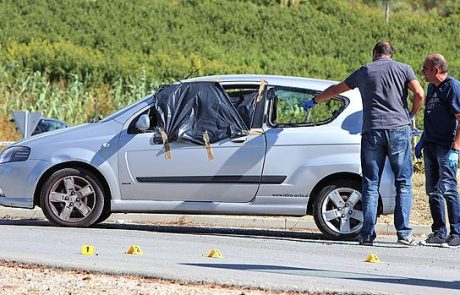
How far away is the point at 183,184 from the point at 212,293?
4487 millimetres

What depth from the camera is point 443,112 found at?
35.3ft

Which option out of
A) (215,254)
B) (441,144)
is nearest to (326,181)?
(441,144)

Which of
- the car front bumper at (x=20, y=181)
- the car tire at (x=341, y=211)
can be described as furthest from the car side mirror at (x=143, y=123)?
the car tire at (x=341, y=211)

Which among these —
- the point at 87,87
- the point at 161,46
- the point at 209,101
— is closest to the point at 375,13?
the point at 161,46

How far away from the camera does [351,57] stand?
1801 inches

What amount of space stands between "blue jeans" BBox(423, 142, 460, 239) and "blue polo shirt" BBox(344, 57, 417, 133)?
0.45 m

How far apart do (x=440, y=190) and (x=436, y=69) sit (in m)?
1.17

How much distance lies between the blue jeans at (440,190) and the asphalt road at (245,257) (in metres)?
0.29

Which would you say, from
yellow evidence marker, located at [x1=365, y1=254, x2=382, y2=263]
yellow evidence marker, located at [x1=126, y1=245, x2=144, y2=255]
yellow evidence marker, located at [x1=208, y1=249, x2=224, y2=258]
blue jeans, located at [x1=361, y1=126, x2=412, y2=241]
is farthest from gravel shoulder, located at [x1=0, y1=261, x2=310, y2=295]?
blue jeans, located at [x1=361, y1=126, x2=412, y2=241]

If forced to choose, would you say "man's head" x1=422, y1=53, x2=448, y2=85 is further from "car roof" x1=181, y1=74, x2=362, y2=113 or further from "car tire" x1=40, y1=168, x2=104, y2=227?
"car tire" x1=40, y1=168, x2=104, y2=227

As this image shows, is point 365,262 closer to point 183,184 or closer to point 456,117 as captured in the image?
point 456,117

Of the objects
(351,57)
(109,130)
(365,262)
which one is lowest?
(365,262)

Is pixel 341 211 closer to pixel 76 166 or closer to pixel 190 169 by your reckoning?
pixel 190 169

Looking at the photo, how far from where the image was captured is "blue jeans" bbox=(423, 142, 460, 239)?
35.6 feet
